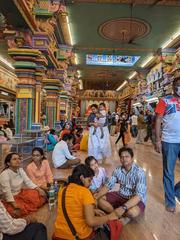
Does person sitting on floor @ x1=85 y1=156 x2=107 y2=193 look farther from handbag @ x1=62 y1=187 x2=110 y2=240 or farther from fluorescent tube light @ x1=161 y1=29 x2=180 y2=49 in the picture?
fluorescent tube light @ x1=161 y1=29 x2=180 y2=49

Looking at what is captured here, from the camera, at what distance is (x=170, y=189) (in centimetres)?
300

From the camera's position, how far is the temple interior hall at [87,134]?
84.7 inches

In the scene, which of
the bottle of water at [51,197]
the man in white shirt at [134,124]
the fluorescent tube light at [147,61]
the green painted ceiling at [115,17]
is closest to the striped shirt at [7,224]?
the bottle of water at [51,197]

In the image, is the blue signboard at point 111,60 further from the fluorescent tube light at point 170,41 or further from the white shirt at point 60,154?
the white shirt at point 60,154

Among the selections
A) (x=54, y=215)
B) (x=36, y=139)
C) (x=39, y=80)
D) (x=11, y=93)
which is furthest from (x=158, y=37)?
(x=54, y=215)

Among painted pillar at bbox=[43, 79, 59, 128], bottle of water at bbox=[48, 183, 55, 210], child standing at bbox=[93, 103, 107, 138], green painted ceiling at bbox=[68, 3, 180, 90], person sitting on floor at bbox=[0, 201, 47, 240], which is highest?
green painted ceiling at bbox=[68, 3, 180, 90]

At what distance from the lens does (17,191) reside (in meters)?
3.11

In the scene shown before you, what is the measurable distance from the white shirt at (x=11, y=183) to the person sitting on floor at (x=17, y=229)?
93 centimetres

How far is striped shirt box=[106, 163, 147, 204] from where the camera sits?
270 centimetres

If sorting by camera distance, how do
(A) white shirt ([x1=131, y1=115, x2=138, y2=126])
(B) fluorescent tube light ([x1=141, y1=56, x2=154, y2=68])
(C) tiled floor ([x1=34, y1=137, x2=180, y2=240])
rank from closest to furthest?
(C) tiled floor ([x1=34, y1=137, x2=180, y2=240]) → (A) white shirt ([x1=131, y1=115, x2=138, y2=126]) → (B) fluorescent tube light ([x1=141, y1=56, x2=154, y2=68])

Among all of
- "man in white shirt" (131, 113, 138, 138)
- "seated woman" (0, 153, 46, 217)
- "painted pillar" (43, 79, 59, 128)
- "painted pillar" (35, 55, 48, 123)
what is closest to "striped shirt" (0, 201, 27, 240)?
"seated woman" (0, 153, 46, 217)

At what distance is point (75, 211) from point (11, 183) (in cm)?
137

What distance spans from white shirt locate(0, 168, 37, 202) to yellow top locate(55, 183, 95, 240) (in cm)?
107

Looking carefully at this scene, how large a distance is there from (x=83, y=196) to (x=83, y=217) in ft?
0.59
